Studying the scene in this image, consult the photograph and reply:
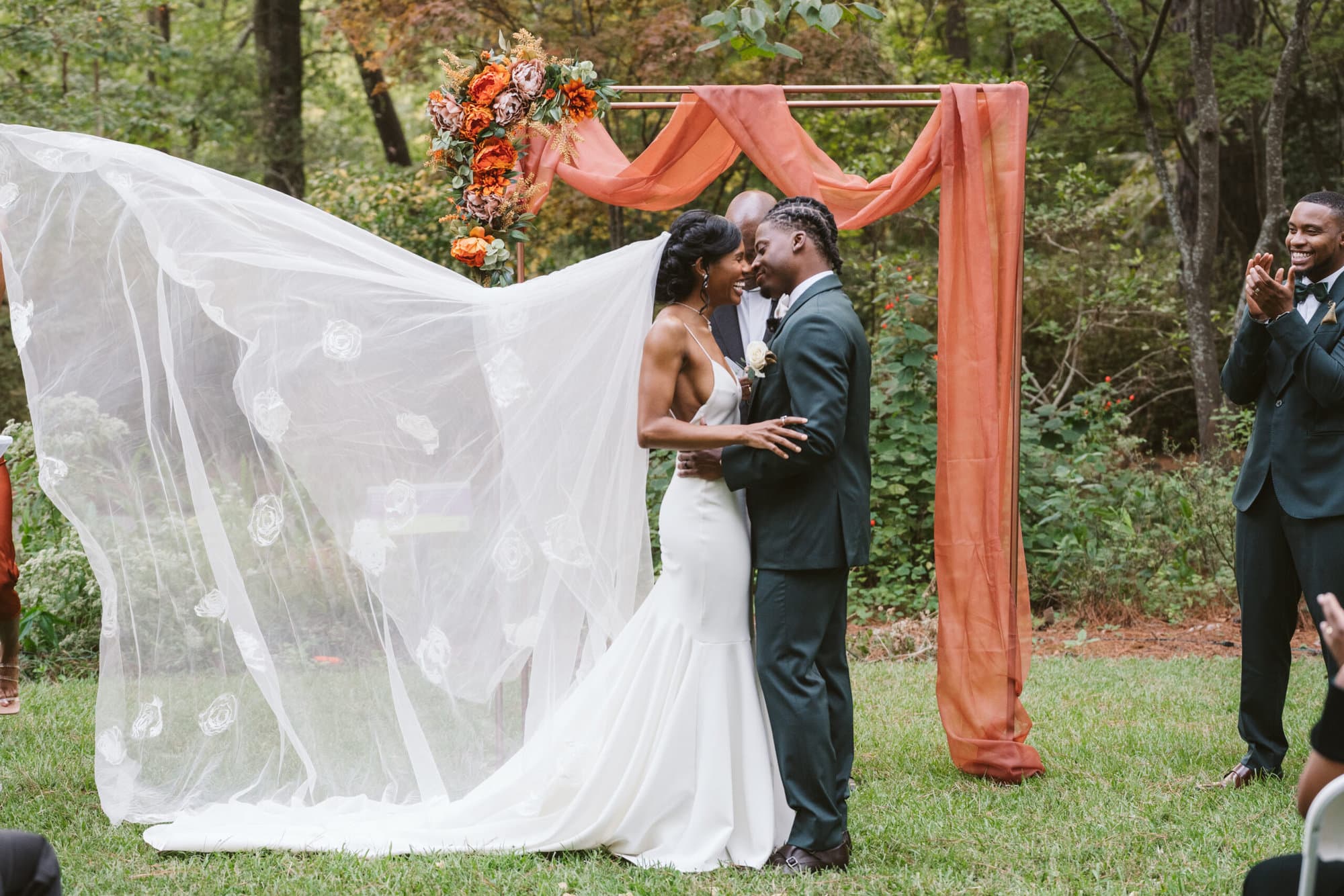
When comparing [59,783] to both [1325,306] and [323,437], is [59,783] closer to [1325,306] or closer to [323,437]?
[323,437]

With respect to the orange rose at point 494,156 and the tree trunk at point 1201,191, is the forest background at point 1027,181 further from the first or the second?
the orange rose at point 494,156

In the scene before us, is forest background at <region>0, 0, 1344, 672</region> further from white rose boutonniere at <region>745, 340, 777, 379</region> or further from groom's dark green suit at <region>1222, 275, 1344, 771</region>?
white rose boutonniere at <region>745, 340, 777, 379</region>

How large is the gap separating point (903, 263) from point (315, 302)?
8.01m

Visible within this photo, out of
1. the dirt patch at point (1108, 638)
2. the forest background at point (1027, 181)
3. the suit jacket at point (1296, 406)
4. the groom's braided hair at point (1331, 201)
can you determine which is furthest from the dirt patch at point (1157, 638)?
the groom's braided hair at point (1331, 201)

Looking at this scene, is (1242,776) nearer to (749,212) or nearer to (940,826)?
(940,826)

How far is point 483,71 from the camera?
5.11 metres

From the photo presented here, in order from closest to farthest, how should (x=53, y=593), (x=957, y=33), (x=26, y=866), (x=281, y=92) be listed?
1. (x=26, y=866)
2. (x=53, y=593)
3. (x=281, y=92)
4. (x=957, y=33)

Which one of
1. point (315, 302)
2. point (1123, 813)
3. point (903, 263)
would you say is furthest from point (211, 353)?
point (903, 263)

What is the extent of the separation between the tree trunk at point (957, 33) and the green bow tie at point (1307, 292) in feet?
34.3

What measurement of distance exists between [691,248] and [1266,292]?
2.11m

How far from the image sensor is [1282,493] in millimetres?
4512

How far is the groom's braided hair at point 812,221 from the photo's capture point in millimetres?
3969

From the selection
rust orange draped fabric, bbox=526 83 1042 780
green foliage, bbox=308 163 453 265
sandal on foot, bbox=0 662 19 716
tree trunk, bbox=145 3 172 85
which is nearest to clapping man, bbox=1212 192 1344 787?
rust orange draped fabric, bbox=526 83 1042 780

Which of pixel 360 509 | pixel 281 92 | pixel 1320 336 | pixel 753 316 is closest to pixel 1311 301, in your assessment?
pixel 1320 336
